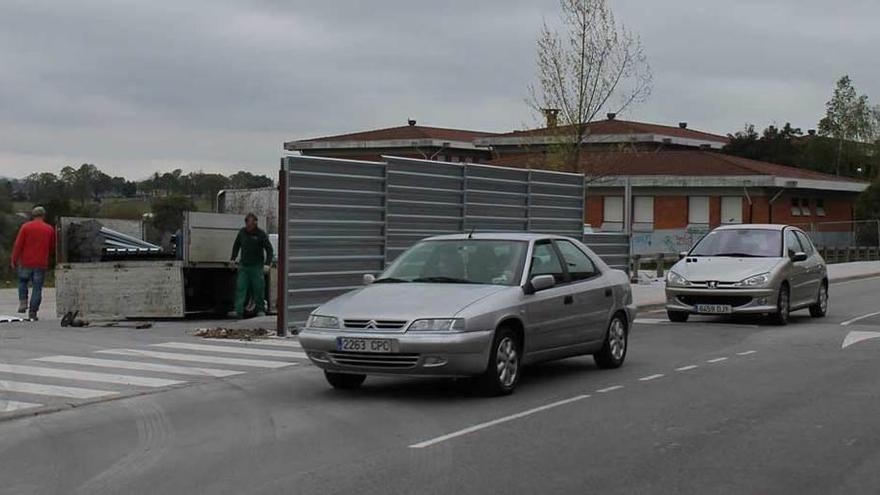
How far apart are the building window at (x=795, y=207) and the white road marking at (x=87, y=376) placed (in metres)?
50.0

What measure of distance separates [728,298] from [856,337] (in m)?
2.42

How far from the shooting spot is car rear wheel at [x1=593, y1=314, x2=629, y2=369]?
12.5m

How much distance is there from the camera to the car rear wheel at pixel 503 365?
33.2 ft

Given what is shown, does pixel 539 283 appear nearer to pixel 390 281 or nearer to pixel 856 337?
pixel 390 281

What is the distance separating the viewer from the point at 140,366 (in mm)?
12781

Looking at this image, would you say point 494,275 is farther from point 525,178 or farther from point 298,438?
point 525,178

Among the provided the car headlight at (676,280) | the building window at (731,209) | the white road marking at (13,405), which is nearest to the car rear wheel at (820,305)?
the car headlight at (676,280)

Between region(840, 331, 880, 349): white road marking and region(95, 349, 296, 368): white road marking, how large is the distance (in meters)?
7.44

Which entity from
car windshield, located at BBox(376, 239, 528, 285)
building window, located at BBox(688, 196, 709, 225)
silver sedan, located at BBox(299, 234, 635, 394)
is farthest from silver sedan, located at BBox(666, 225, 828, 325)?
building window, located at BBox(688, 196, 709, 225)

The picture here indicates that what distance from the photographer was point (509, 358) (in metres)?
10.4

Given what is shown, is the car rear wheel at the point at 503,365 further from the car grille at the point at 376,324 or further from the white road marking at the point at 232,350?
the white road marking at the point at 232,350

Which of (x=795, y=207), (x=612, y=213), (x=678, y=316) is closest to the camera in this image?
(x=678, y=316)

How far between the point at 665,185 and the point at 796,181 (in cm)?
614

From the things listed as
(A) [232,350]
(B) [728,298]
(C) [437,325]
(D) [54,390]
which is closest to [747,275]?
(B) [728,298]
